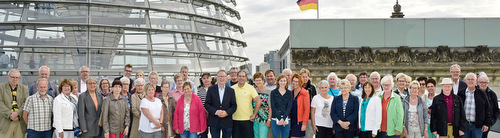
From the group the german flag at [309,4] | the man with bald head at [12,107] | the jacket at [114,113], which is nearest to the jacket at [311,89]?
the jacket at [114,113]

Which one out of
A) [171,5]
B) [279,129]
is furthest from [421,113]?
[171,5]

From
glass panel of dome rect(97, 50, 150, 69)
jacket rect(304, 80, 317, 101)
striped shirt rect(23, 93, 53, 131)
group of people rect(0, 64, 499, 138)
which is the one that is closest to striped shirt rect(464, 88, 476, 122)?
group of people rect(0, 64, 499, 138)

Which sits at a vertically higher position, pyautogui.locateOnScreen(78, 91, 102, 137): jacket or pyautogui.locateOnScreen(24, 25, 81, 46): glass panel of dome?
pyautogui.locateOnScreen(24, 25, 81, 46): glass panel of dome

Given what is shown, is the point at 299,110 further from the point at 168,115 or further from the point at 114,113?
the point at 114,113

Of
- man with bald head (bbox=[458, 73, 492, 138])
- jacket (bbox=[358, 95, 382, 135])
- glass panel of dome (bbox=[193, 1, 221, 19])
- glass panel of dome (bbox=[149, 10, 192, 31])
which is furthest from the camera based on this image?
glass panel of dome (bbox=[193, 1, 221, 19])

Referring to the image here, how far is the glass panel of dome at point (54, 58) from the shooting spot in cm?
1084

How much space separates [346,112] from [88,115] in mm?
4312

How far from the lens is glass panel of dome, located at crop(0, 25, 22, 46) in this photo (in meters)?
10.9

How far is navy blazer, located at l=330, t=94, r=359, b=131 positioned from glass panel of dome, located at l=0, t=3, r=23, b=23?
9078 millimetres

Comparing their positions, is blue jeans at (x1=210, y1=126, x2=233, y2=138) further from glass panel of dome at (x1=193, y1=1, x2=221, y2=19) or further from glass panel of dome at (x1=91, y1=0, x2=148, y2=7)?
glass panel of dome at (x1=193, y1=1, x2=221, y2=19)

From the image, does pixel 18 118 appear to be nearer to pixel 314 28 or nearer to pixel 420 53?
pixel 314 28

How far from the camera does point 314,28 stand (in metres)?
18.5

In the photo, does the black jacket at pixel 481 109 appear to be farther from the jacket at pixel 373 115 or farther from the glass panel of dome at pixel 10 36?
the glass panel of dome at pixel 10 36

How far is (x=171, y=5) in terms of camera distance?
12531 millimetres
